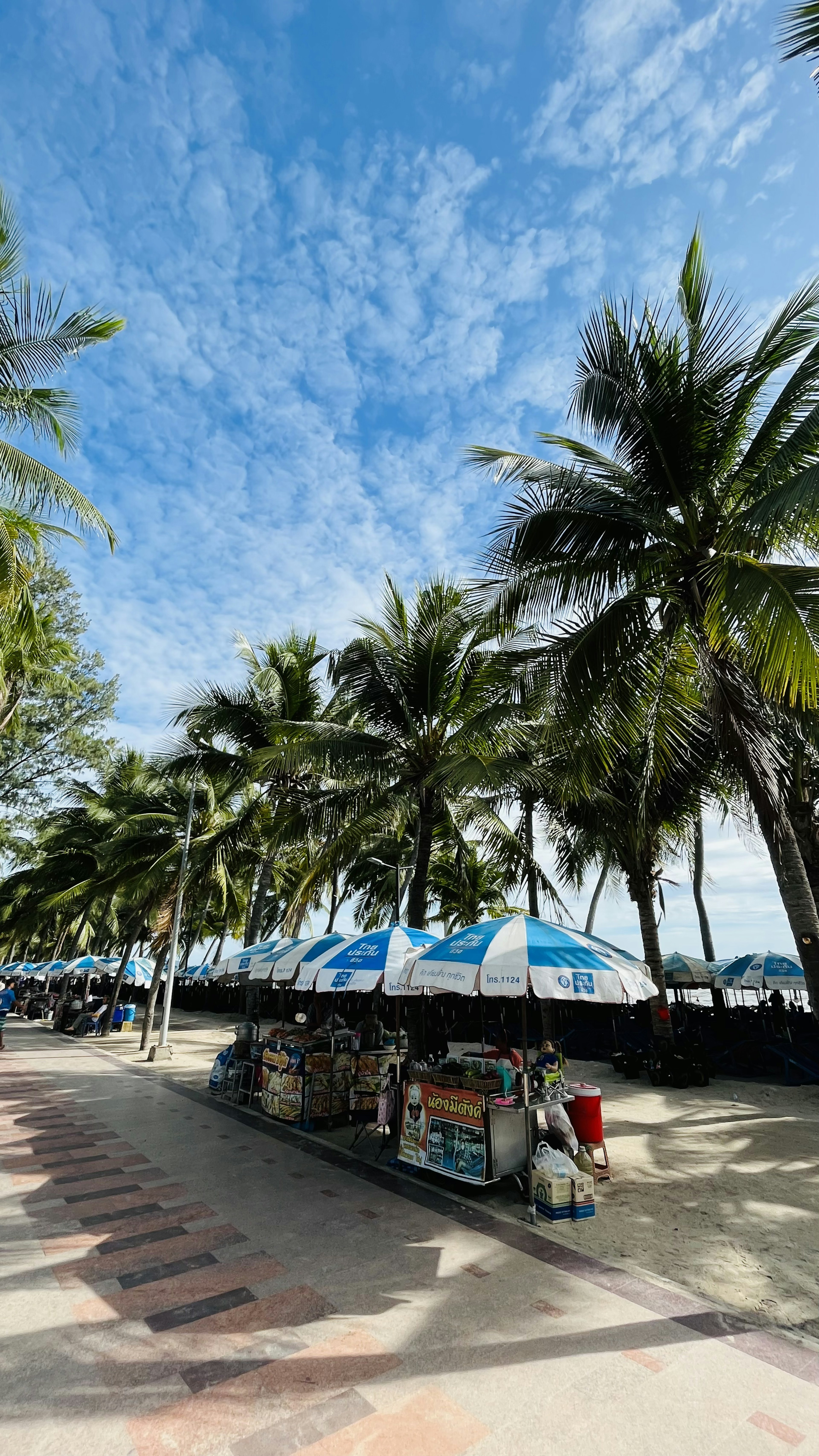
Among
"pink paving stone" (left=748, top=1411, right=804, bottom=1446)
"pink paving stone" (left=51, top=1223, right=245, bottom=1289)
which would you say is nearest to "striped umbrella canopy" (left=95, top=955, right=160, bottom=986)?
"pink paving stone" (left=51, top=1223, right=245, bottom=1289)

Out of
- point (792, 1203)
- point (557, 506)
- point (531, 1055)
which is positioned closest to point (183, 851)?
point (531, 1055)

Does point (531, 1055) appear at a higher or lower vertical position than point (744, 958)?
lower

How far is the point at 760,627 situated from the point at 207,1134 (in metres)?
10.3

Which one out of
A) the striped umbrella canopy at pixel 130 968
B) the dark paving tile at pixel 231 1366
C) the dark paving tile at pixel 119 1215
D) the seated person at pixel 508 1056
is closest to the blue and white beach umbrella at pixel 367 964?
the seated person at pixel 508 1056

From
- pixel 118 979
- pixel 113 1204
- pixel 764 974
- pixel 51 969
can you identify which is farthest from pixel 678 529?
pixel 51 969

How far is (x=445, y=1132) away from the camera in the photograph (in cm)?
752

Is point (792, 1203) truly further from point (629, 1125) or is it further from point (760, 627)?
point (760, 627)

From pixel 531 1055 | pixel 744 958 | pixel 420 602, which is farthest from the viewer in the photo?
pixel 744 958

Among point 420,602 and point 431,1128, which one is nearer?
point 431,1128

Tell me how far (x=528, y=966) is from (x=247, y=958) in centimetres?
891

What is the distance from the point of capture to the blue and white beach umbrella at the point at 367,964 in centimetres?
863

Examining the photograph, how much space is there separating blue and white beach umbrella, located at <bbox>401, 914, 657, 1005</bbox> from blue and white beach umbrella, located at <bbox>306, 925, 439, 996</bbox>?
113 centimetres

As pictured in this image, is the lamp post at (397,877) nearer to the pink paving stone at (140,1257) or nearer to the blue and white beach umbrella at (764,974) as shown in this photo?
the blue and white beach umbrella at (764,974)

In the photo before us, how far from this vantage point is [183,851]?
800 inches
